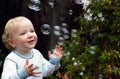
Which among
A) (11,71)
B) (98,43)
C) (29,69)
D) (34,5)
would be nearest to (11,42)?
(11,71)

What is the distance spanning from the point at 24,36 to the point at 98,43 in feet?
3.38

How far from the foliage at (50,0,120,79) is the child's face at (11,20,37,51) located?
2.69 ft

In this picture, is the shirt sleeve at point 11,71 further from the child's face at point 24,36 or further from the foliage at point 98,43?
the foliage at point 98,43

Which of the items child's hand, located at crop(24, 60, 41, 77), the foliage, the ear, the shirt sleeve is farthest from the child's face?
the foliage

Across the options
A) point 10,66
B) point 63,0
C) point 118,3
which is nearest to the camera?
point 10,66

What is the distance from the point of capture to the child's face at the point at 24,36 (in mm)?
4215

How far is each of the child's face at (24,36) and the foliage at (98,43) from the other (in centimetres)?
82

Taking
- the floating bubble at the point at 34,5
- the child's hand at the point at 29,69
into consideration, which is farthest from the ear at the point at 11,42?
the floating bubble at the point at 34,5

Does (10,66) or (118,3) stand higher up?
(118,3)

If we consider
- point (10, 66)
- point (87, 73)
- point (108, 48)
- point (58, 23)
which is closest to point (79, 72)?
point (87, 73)

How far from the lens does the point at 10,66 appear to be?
4141 millimetres

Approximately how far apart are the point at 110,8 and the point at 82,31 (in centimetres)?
55

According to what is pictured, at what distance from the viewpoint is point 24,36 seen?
4230mm

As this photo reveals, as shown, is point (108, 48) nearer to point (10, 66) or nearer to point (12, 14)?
point (10, 66)
